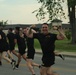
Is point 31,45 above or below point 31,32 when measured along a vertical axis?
below

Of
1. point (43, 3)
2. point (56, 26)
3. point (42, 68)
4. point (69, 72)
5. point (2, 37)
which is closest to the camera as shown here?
point (56, 26)

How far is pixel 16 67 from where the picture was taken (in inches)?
557

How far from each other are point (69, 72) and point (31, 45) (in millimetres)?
2143

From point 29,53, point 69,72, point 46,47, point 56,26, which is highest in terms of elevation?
point 56,26

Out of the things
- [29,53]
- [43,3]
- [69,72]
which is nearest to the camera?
[29,53]

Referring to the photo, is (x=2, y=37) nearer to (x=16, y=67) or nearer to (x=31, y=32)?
(x=16, y=67)

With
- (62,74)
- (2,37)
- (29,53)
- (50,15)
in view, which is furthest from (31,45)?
(50,15)

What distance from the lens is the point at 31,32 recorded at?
30.0 ft

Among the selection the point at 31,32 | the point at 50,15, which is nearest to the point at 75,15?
the point at 50,15

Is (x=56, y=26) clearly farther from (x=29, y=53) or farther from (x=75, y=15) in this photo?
(x=75, y=15)

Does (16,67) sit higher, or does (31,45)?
(31,45)

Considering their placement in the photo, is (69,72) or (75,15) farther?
(75,15)

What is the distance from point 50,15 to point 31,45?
22.6 meters

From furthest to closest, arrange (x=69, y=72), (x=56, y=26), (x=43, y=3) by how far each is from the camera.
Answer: (x=43, y=3) → (x=69, y=72) → (x=56, y=26)
